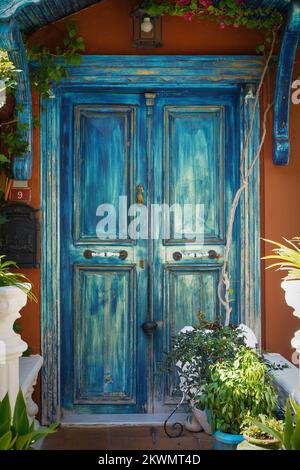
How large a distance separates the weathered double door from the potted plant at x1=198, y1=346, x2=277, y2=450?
1248 mm

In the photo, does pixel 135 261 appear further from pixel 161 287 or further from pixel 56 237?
pixel 56 237

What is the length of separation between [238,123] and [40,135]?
149 cm

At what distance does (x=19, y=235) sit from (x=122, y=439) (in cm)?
163

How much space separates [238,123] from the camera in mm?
5562

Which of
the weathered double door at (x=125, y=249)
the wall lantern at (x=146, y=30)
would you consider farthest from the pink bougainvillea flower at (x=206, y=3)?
the weathered double door at (x=125, y=249)

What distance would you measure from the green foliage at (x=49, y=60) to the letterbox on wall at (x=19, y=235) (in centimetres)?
85

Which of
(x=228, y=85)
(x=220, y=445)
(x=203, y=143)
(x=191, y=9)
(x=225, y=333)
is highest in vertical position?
(x=191, y=9)

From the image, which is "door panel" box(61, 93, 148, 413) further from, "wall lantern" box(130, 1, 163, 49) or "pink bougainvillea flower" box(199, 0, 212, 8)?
"pink bougainvillea flower" box(199, 0, 212, 8)

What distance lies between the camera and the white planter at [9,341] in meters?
3.83

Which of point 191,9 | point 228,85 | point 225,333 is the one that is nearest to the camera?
point 225,333

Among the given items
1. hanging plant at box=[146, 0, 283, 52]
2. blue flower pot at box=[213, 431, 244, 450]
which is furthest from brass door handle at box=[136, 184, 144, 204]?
blue flower pot at box=[213, 431, 244, 450]

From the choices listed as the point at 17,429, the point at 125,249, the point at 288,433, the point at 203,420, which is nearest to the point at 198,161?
the point at 125,249

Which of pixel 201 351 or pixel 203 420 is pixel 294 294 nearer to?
pixel 201 351

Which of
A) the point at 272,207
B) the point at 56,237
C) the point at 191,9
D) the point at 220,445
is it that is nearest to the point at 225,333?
the point at 220,445
